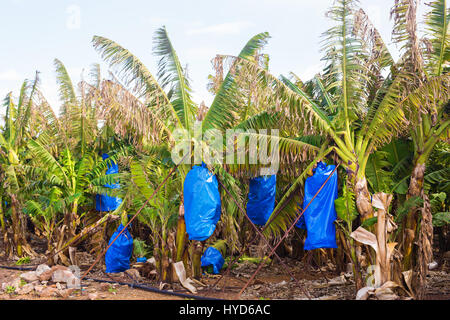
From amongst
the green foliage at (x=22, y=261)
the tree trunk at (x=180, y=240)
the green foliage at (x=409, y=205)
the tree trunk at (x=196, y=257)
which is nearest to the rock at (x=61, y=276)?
the tree trunk at (x=180, y=240)

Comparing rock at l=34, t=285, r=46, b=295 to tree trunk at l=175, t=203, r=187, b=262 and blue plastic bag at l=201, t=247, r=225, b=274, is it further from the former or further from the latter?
blue plastic bag at l=201, t=247, r=225, b=274

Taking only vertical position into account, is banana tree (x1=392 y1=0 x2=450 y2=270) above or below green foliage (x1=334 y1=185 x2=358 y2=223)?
above

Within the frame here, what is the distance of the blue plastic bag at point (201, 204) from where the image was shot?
24.9 feet

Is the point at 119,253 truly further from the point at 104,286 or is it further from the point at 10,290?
the point at 10,290

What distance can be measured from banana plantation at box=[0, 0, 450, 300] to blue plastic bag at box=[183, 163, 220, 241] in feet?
0.06

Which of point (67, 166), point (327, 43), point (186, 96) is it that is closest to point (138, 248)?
point (67, 166)

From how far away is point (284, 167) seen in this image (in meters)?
8.60

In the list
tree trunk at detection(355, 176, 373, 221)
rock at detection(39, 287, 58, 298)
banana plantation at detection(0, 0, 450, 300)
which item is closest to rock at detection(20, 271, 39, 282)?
banana plantation at detection(0, 0, 450, 300)

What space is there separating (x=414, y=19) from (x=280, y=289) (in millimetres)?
5590

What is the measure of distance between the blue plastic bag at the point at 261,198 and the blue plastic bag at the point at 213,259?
1802 mm

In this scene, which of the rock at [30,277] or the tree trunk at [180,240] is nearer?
the tree trunk at [180,240]

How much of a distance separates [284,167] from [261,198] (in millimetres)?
1036

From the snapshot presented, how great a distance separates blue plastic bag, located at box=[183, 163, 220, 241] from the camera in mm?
7578

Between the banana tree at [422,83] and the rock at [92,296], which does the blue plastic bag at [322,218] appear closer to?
the banana tree at [422,83]
